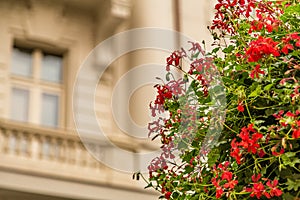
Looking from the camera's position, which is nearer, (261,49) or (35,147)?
(261,49)

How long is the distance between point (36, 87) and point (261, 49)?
13.4 ft

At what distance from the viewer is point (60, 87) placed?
589 cm

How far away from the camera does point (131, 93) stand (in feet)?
19.1

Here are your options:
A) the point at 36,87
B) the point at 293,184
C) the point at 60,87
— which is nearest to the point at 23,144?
the point at 36,87

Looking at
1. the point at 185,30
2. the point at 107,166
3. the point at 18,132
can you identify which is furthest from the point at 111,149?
the point at 185,30

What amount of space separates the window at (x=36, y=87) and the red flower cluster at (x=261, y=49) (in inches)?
154

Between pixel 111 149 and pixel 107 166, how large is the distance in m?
0.14

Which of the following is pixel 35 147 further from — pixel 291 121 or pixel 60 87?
pixel 291 121

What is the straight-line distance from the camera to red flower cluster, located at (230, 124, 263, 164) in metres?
1.70

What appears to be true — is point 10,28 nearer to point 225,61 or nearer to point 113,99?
point 113,99

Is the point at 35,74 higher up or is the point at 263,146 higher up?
the point at 35,74

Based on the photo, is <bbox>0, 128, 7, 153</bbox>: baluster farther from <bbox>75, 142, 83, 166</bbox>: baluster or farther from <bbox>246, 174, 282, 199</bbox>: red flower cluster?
<bbox>246, 174, 282, 199</bbox>: red flower cluster

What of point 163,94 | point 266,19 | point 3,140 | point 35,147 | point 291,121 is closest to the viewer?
point 291,121

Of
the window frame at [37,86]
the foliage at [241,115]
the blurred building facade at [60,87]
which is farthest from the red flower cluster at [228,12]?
the window frame at [37,86]
